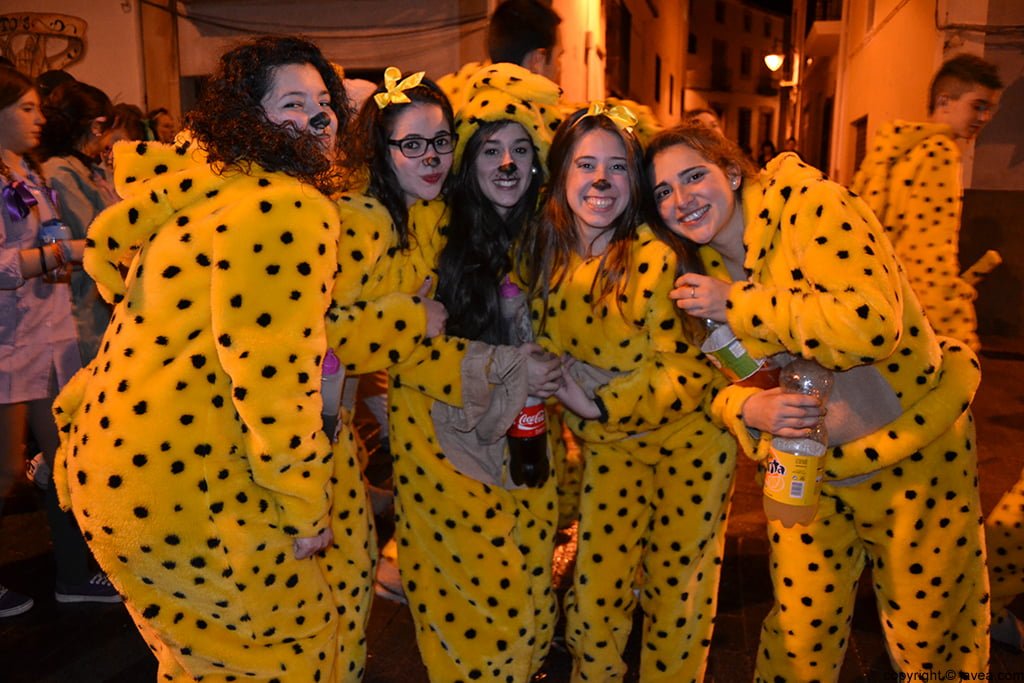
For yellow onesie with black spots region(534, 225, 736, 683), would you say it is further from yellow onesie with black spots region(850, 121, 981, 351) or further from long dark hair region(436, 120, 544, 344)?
yellow onesie with black spots region(850, 121, 981, 351)

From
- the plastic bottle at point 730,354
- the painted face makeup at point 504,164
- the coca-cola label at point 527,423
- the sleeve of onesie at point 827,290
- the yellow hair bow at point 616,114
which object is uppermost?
the yellow hair bow at point 616,114

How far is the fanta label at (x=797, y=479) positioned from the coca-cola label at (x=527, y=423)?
75cm

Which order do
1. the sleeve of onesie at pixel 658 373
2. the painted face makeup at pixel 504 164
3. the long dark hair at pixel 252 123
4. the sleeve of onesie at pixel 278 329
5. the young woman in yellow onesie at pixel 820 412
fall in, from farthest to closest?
the painted face makeup at pixel 504 164 → the sleeve of onesie at pixel 658 373 → the young woman in yellow onesie at pixel 820 412 → the long dark hair at pixel 252 123 → the sleeve of onesie at pixel 278 329

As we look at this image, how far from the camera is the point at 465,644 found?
103 inches

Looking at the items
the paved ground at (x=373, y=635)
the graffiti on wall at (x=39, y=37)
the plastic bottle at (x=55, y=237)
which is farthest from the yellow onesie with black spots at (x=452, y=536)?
the graffiti on wall at (x=39, y=37)

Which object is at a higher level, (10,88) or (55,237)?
(10,88)

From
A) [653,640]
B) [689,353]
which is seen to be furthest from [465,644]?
[689,353]

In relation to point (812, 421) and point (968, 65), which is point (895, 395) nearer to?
point (812, 421)

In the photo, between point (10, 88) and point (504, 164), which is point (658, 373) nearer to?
point (504, 164)

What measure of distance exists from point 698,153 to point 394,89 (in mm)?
1001

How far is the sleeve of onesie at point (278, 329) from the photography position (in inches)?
68.0

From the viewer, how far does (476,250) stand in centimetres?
280

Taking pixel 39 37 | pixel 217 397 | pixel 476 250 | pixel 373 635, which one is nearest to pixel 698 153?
pixel 476 250

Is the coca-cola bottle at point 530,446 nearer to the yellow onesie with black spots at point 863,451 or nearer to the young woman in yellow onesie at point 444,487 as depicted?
the young woman in yellow onesie at point 444,487
